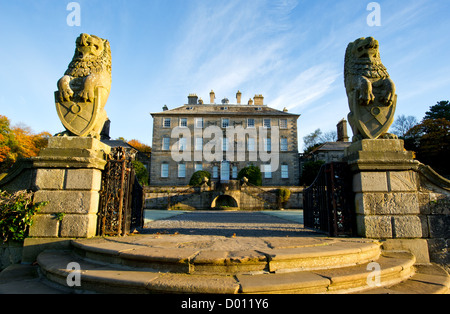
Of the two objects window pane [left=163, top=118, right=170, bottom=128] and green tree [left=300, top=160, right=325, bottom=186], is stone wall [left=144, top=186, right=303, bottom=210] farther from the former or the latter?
window pane [left=163, top=118, right=170, bottom=128]

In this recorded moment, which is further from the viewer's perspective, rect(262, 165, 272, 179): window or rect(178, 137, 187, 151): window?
rect(178, 137, 187, 151): window

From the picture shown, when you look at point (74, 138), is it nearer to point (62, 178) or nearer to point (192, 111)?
point (62, 178)

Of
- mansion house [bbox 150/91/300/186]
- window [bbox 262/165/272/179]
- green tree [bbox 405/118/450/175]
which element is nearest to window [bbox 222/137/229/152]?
mansion house [bbox 150/91/300/186]

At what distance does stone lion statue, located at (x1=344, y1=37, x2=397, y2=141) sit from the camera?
468cm

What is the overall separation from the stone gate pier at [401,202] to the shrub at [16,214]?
18.6 ft

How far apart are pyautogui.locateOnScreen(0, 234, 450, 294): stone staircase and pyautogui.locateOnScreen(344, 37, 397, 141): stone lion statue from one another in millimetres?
2337

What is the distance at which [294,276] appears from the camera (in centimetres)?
276

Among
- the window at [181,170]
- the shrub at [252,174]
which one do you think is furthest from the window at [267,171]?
the window at [181,170]

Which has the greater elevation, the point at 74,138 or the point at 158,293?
the point at 74,138

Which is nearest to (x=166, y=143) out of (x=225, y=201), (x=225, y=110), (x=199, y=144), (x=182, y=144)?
(x=182, y=144)

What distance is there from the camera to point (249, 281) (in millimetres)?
2551
